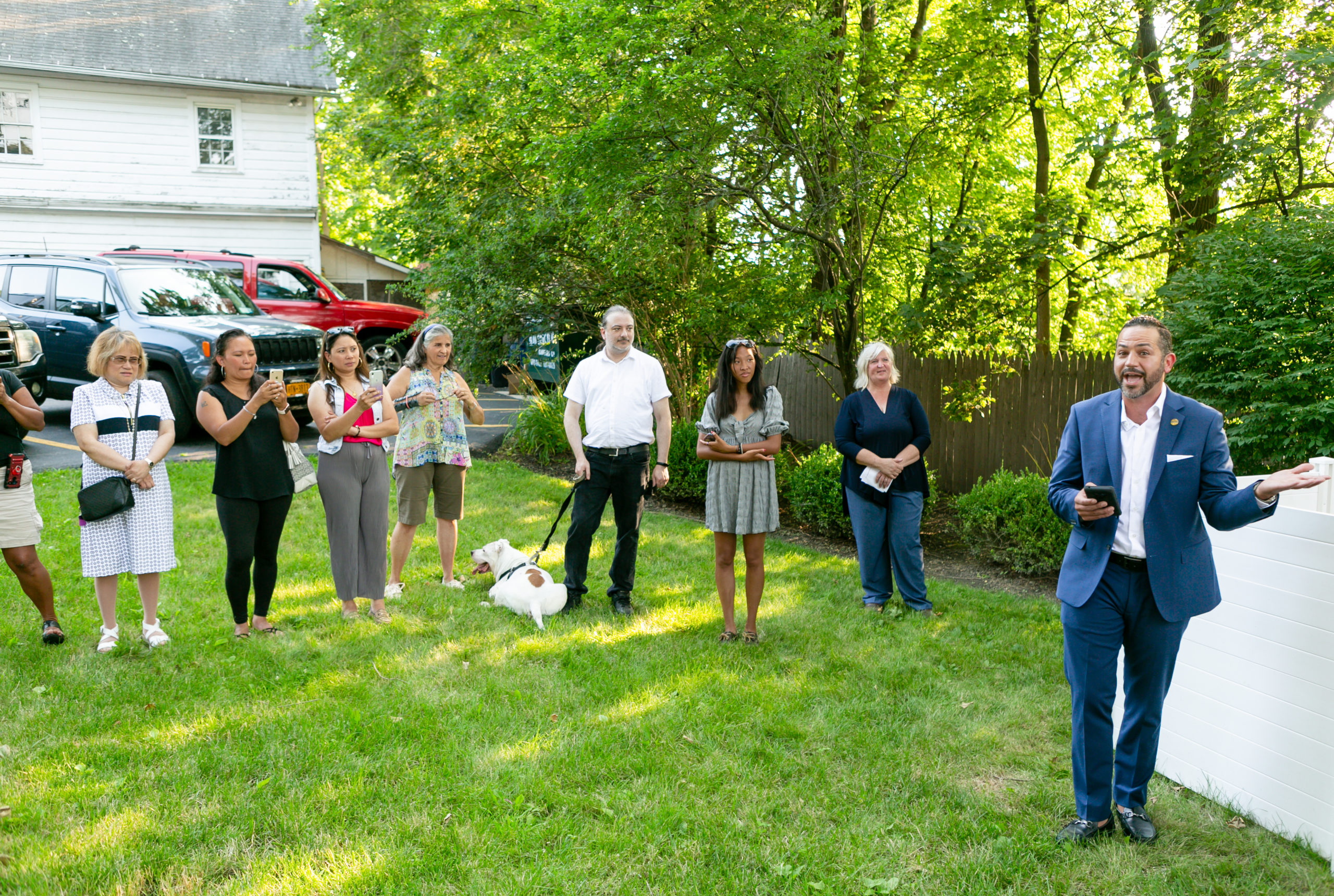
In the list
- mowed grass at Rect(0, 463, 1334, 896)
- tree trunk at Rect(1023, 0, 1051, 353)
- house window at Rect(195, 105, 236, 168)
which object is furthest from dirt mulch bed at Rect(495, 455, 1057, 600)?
house window at Rect(195, 105, 236, 168)

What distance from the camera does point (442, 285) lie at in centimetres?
1237

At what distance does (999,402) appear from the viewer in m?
9.95

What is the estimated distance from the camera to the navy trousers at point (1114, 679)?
11.5 feet

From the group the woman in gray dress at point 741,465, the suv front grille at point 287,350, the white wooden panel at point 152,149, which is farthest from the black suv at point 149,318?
the white wooden panel at point 152,149

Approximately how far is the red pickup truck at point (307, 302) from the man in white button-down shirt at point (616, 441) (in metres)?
8.72

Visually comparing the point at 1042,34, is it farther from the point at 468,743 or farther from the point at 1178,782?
the point at 468,743

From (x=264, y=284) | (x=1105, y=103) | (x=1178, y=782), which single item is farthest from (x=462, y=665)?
(x=264, y=284)

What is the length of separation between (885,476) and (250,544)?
3.95 meters

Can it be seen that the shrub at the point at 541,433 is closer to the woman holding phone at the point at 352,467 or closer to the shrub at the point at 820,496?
the shrub at the point at 820,496

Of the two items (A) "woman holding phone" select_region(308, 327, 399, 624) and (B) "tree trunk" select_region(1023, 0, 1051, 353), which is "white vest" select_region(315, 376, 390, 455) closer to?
(A) "woman holding phone" select_region(308, 327, 399, 624)

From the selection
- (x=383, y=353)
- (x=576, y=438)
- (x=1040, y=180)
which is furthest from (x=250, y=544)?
(x=383, y=353)

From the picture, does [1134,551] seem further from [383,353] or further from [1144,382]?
[383,353]

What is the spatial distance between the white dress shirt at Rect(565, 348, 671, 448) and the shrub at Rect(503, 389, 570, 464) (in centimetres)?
586

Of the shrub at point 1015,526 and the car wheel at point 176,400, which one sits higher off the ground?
the car wheel at point 176,400
